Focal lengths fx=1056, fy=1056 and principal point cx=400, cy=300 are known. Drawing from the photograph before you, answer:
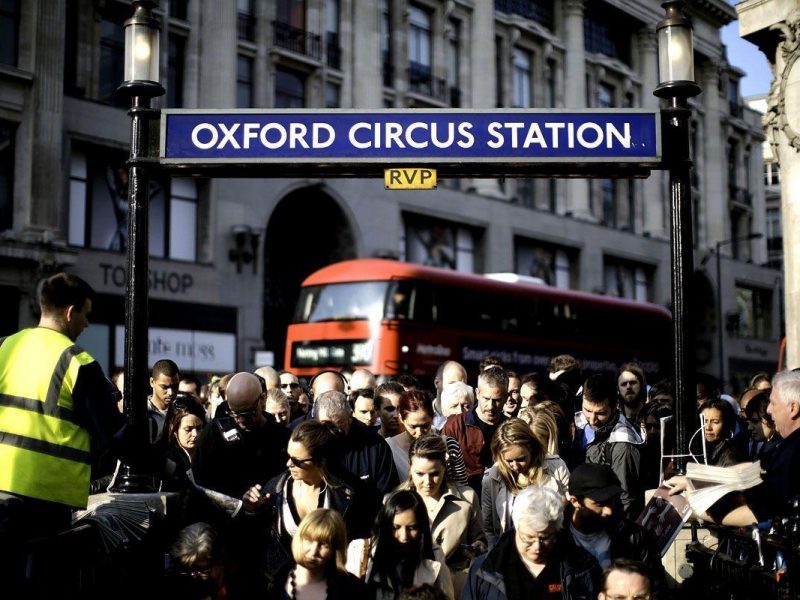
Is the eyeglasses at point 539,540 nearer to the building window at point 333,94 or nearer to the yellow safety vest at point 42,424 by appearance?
the yellow safety vest at point 42,424

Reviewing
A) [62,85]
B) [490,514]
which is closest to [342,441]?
[490,514]

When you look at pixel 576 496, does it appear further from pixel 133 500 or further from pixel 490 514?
pixel 133 500

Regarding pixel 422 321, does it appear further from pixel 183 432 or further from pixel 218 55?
pixel 183 432

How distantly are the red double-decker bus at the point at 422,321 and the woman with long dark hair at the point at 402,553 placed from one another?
54.4ft

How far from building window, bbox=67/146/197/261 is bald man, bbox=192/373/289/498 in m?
22.0

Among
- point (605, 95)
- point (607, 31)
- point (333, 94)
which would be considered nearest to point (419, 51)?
point (333, 94)

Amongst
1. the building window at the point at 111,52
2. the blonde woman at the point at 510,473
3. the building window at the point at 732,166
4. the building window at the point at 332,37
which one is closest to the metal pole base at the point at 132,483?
the blonde woman at the point at 510,473

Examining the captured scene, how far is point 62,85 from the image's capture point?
27312 millimetres

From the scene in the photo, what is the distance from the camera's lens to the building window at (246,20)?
32.8m

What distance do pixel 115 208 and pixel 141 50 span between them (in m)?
23.0

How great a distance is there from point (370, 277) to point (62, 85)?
10092 mm

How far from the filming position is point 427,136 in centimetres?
770

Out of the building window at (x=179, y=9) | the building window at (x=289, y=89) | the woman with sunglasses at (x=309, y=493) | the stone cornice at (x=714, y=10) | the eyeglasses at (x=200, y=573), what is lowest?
the eyeglasses at (x=200, y=573)

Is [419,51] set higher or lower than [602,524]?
higher
